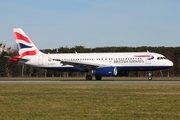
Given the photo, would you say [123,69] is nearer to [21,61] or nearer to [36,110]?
[21,61]

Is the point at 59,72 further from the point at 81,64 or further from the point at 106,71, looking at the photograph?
the point at 106,71

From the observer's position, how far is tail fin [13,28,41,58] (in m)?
61.4

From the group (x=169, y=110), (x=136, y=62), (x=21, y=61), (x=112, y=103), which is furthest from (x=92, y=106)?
(x=21, y=61)

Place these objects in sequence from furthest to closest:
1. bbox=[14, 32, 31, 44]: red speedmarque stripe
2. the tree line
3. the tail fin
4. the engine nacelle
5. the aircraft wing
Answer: the tree line, bbox=[14, 32, 31, 44]: red speedmarque stripe, the tail fin, the aircraft wing, the engine nacelle

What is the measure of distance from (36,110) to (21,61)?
44.6 meters

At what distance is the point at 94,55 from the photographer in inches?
2285

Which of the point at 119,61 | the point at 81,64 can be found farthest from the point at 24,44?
the point at 119,61

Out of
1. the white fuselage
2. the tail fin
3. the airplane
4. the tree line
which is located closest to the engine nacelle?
the airplane

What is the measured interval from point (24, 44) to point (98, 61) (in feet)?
41.1

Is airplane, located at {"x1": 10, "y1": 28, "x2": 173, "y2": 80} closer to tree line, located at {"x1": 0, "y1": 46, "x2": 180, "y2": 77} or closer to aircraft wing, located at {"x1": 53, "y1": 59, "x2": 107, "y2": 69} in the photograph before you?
aircraft wing, located at {"x1": 53, "y1": 59, "x2": 107, "y2": 69}

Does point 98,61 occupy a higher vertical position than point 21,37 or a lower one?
lower

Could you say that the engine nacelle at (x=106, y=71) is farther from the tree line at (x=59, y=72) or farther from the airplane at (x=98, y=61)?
the tree line at (x=59, y=72)

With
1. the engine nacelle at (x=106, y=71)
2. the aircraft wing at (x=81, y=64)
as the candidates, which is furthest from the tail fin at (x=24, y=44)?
the engine nacelle at (x=106, y=71)

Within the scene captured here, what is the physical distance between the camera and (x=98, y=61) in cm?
5700
